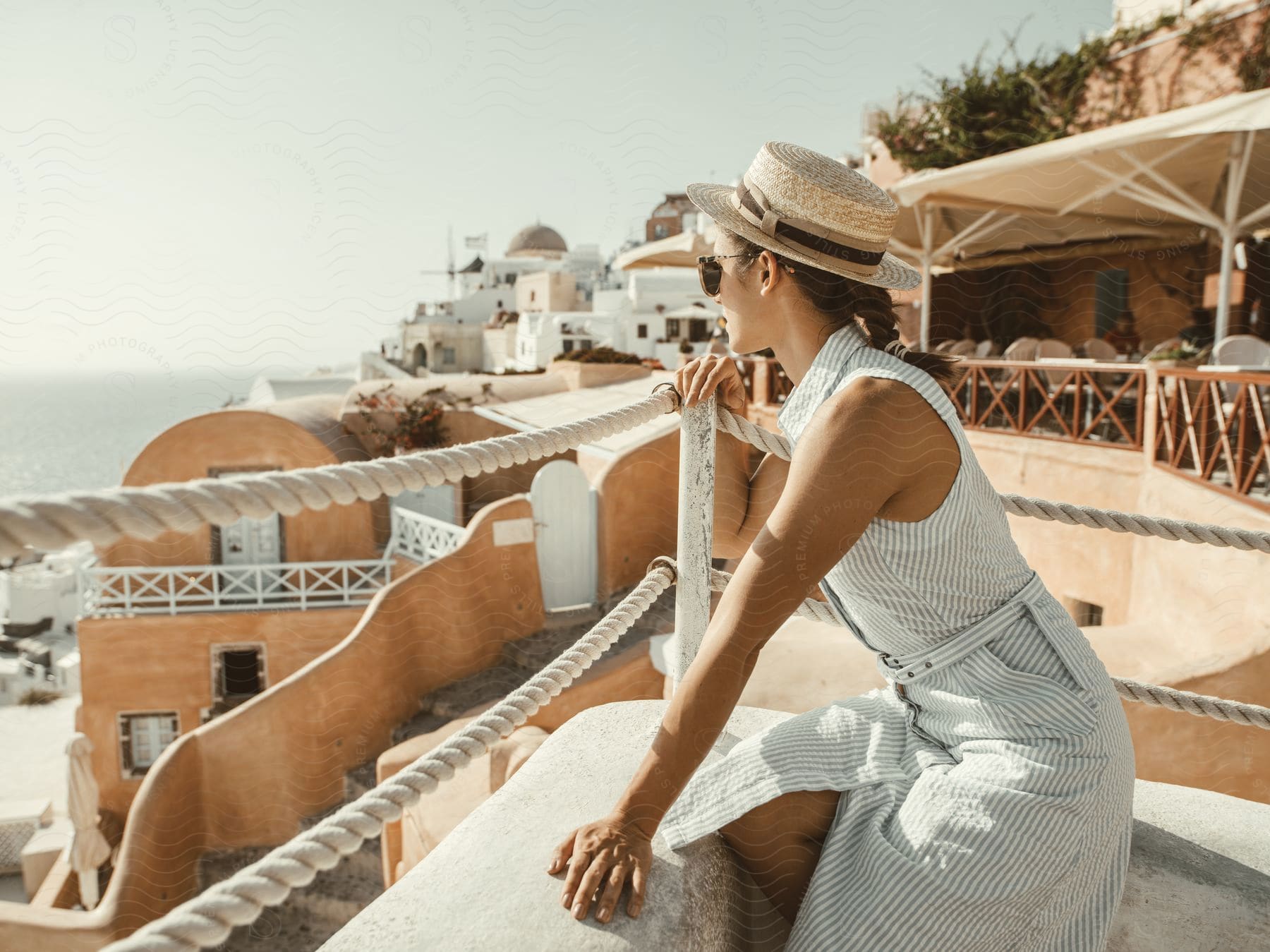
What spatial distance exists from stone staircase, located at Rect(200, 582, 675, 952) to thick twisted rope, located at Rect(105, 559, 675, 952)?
14.8 feet

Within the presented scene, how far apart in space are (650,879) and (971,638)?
0.56 meters

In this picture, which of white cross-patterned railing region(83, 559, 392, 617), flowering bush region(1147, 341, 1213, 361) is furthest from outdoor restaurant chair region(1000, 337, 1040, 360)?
white cross-patterned railing region(83, 559, 392, 617)

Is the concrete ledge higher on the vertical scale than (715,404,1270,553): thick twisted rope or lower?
lower

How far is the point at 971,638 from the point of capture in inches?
49.0

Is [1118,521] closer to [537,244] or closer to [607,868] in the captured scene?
→ [607,868]

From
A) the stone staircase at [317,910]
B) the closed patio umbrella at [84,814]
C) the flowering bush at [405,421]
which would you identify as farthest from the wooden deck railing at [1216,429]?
the closed patio umbrella at [84,814]

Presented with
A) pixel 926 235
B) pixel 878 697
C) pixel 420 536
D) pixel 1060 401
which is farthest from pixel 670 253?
pixel 878 697

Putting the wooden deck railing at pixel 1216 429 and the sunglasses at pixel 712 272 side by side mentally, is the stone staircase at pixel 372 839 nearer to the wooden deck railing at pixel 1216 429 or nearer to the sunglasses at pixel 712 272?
the wooden deck railing at pixel 1216 429

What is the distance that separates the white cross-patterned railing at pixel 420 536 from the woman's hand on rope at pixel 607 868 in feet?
32.8

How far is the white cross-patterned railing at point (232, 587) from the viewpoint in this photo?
11711 mm

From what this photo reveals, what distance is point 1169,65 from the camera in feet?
37.2

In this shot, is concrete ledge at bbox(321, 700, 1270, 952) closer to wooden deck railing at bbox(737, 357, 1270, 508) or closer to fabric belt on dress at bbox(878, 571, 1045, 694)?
fabric belt on dress at bbox(878, 571, 1045, 694)

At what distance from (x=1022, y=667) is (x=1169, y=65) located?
13.2 meters

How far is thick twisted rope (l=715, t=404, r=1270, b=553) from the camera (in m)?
1.77
